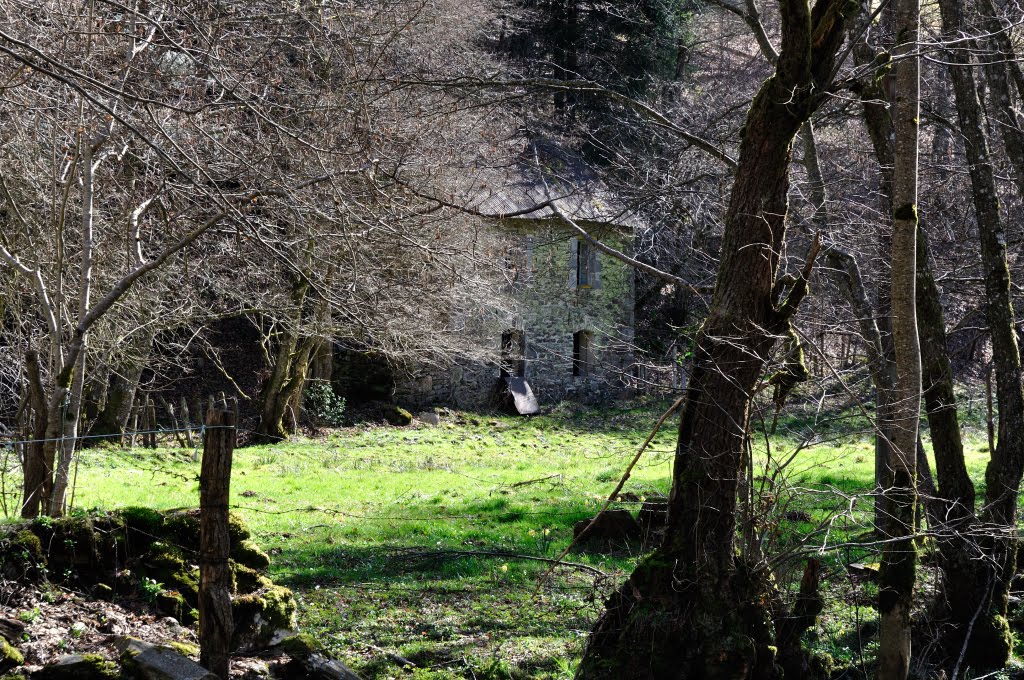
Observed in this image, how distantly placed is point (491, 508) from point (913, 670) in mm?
6866

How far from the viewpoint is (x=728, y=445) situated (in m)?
5.73

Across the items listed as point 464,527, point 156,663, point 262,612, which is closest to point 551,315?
point 464,527

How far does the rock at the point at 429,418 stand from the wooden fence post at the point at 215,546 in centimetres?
1826

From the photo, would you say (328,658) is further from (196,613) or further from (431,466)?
(431,466)

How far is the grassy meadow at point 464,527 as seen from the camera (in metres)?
6.73

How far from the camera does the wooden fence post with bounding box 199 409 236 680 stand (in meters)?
5.26

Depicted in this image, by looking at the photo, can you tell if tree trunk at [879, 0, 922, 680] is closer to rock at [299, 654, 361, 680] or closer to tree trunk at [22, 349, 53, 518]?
rock at [299, 654, 361, 680]

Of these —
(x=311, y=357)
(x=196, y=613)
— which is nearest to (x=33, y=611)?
(x=196, y=613)

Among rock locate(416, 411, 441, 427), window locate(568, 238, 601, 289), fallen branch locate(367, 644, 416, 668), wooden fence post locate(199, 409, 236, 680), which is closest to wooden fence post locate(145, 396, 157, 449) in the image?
rock locate(416, 411, 441, 427)

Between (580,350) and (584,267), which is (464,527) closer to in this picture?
(580,350)

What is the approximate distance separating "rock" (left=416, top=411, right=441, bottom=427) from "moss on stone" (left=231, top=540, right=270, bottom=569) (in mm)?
16701

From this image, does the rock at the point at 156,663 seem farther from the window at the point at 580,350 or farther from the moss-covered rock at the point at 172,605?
the window at the point at 580,350

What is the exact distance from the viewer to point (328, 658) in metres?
6.23

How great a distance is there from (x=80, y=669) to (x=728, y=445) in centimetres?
396
